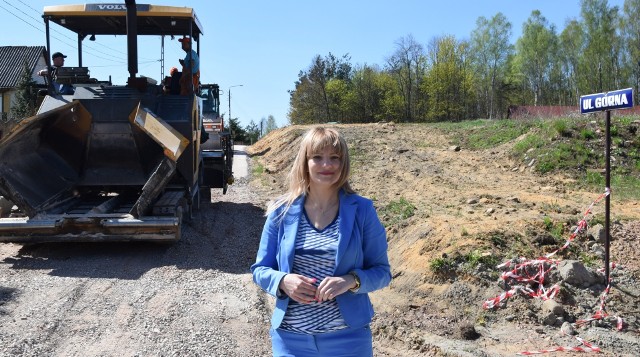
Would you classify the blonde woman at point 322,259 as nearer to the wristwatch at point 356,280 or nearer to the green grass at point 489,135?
the wristwatch at point 356,280

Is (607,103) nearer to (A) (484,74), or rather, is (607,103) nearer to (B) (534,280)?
(B) (534,280)

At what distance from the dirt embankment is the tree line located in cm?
4010

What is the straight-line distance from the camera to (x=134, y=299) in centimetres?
604

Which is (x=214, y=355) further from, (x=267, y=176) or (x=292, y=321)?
(x=267, y=176)

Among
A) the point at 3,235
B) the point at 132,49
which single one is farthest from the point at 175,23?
the point at 3,235

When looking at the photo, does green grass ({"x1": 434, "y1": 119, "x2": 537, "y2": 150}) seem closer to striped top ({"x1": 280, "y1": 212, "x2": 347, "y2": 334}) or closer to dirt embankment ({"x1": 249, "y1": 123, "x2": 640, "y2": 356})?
dirt embankment ({"x1": 249, "y1": 123, "x2": 640, "y2": 356})

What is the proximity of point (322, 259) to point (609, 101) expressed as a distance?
4.19 meters

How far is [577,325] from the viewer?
4914 mm

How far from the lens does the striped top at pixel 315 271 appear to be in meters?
2.53

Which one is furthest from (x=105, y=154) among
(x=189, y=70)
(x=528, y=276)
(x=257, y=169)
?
(x=257, y=169)

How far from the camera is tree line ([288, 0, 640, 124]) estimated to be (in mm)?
50344

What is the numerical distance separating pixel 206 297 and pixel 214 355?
5.17 feet

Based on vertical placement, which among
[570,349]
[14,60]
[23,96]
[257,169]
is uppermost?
[14,60]

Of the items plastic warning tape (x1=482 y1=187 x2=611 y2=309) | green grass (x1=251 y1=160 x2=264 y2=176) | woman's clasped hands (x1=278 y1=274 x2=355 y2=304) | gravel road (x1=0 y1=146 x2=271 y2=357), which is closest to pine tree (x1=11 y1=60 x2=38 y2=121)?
green grass (x1=251 y1=160 x2=264 y2=176)
